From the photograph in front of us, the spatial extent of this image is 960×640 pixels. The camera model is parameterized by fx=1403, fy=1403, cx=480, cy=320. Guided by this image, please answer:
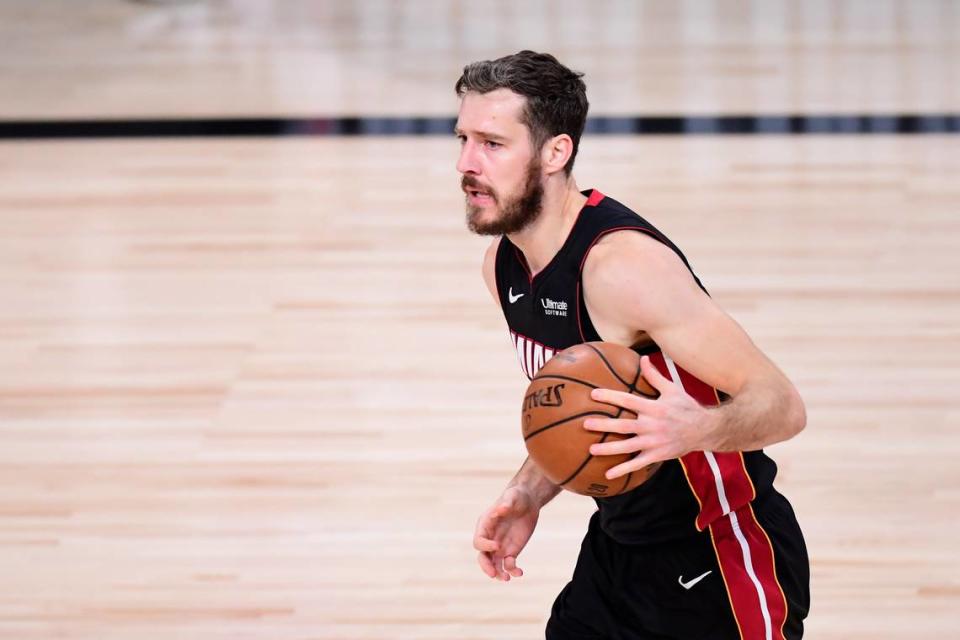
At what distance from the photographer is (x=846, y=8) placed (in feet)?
34.7

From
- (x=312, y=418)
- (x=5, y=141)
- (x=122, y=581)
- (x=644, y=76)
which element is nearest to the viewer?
(x=122, y=581)

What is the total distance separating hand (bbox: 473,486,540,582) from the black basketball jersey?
142 mm

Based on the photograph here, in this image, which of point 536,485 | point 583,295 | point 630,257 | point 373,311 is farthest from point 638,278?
point 373,311

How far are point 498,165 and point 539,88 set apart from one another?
0.47 ft

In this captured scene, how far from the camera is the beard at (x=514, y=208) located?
89.4 inches

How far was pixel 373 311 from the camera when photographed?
17.1 feet

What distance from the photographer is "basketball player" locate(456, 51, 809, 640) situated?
2195 mm

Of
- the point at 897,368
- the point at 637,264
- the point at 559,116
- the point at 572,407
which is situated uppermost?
the point at 559,116

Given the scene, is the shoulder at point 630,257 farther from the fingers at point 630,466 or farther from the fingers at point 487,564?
the fingers at point 487,564

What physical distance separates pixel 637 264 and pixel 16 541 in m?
2.24

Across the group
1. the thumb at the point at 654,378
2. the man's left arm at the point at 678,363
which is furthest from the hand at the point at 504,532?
the thumb at the point at 654,378

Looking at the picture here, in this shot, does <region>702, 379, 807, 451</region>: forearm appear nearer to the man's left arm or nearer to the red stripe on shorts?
the man's left arm

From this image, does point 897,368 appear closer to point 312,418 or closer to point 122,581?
point 312,418

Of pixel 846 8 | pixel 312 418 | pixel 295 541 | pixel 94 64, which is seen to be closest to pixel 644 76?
pixel 846 8
